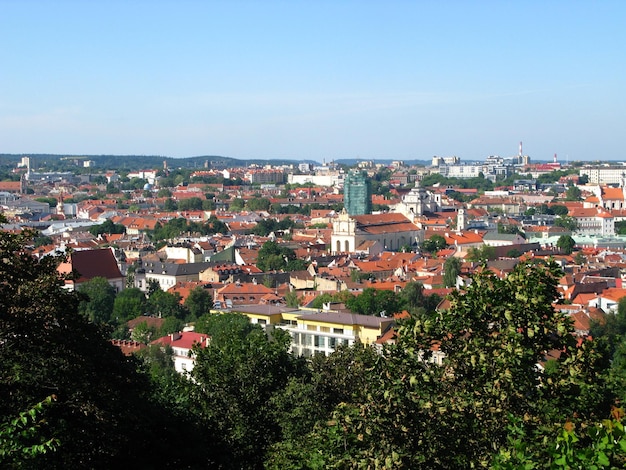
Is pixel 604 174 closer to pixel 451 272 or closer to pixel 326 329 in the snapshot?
pixel 451 272

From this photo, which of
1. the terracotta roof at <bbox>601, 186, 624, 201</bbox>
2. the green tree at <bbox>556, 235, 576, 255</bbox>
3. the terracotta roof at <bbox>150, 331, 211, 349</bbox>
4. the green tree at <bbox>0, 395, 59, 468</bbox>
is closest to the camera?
the green tree at <bbox>0, 395, 59, 468</bbox>

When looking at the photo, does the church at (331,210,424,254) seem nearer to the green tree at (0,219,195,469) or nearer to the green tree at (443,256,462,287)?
the green tree at (443,256,462,287)

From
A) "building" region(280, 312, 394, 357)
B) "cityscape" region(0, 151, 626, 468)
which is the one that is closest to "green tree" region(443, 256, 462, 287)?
"cityscape" region(0, 151, 626, 468)

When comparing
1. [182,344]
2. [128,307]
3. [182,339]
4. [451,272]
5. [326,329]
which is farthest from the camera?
[451,272]

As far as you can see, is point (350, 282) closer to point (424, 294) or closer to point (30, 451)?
point (424, 294)

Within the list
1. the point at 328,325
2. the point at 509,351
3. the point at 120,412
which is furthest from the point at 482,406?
the point at 328,325

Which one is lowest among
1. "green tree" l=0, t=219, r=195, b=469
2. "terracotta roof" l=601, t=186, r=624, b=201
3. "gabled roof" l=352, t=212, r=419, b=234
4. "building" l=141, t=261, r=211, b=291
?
"building" l=141, t=261, r=211, b=291

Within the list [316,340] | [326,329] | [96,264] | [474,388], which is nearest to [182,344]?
[316,340]
